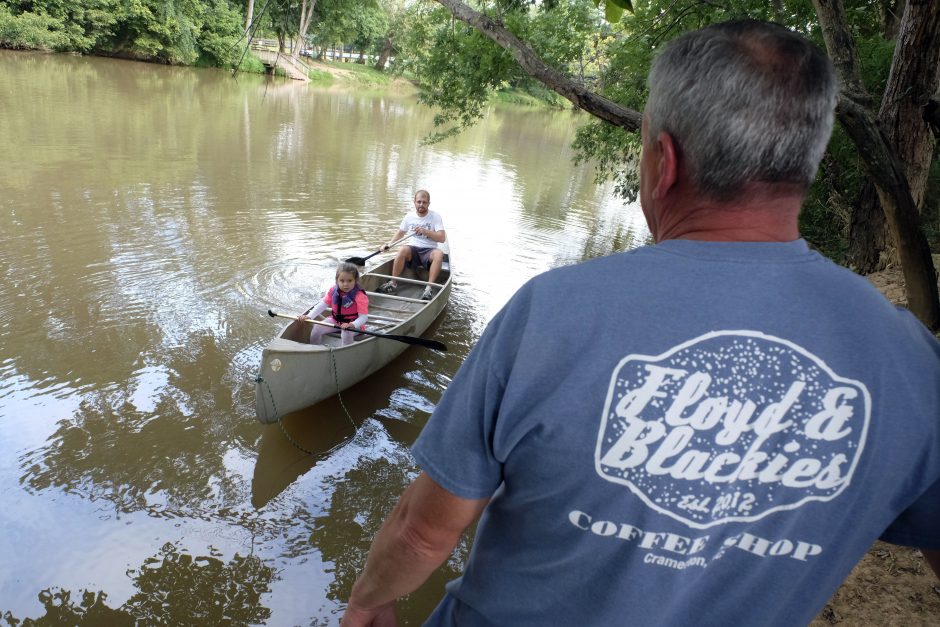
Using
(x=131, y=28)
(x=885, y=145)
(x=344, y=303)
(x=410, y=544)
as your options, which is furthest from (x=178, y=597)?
(x=131, y=28)

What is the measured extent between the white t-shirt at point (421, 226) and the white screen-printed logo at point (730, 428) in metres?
8.18

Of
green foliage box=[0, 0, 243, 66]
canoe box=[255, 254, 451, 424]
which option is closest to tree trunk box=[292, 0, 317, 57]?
canoe box=[255, 254, 451, 424]

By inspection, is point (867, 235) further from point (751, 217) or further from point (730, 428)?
point (730, 428)

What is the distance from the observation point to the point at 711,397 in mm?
970

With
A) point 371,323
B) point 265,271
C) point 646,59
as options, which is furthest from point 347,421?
point 646,59

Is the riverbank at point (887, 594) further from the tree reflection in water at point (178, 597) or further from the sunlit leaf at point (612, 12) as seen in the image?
the tree reflection in water at point (178, 597)

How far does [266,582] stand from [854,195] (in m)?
7.83

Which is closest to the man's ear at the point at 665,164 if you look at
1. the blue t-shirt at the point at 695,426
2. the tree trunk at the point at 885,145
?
the blue t-shirt at the point at 695,426

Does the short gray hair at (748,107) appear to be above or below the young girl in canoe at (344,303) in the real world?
above

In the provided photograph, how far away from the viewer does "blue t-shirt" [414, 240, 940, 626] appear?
0.96m

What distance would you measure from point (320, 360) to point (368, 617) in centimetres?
429

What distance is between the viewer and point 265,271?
9102 millimetres

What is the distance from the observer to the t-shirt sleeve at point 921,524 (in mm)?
1090

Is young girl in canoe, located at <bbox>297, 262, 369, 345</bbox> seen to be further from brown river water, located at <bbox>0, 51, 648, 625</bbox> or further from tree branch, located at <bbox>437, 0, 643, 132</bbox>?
tree branch, located at <bbox>437, 0, 643, 132</bbox>
